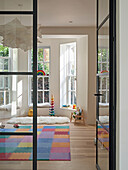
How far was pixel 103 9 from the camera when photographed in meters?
2.65

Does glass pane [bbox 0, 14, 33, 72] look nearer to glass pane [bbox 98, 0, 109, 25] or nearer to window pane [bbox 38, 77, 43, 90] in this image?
glass pane [bbox 98, 0, 109, 25]

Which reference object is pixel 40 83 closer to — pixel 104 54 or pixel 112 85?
pixel 104 54

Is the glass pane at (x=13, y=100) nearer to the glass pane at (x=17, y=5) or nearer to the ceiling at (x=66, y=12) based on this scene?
the glass pane at (x=17, y=5)

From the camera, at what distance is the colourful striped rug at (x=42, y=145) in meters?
2.24

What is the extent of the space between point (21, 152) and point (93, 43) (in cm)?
463

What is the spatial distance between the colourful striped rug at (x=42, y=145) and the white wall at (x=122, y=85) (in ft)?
3.15

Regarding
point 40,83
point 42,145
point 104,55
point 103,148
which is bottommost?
point 42,145

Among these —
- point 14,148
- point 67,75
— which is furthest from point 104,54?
point 67,75

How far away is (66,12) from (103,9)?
246cm

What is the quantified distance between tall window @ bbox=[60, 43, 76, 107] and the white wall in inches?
208

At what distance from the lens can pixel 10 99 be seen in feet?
7.39

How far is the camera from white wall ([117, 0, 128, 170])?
204 cm

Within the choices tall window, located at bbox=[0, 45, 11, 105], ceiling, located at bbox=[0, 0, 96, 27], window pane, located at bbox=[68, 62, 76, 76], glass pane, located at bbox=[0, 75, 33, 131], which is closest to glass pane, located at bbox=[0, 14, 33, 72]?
tall window, located at bbox=[0, 45, 11, 105]

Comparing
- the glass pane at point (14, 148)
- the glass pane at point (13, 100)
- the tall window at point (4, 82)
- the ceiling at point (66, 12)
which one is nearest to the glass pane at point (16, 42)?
the tall window at point (4, 82)
